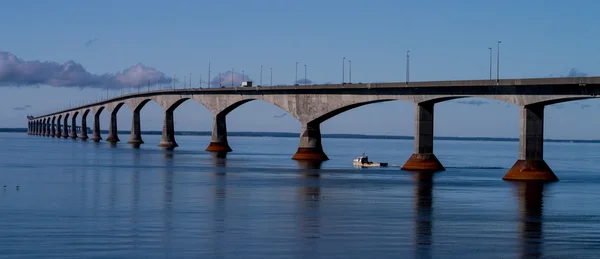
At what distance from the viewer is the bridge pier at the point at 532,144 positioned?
223ft

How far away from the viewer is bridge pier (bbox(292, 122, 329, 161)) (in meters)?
102

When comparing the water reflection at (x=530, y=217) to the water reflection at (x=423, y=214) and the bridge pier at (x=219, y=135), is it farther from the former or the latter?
the bridge pier at (x=219, y=135)

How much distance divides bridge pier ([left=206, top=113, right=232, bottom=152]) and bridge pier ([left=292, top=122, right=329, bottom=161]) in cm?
2639

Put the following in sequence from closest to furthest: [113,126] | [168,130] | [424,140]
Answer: [424,140], [168,130], [113,126]

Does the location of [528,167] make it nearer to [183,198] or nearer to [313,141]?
[183,198]

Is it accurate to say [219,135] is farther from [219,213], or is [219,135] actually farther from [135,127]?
[219,213]

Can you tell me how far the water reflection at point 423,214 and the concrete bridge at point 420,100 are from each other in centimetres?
747

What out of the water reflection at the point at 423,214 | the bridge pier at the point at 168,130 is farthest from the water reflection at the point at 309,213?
the bridge pier at the point at 168,130

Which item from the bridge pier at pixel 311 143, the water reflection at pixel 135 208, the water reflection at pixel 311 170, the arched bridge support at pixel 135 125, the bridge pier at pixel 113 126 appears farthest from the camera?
the bridge pier at pixel 113 126

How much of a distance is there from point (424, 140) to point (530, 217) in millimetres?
36339

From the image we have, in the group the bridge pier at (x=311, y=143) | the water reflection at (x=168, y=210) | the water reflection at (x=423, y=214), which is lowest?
the water reflection at (x=423, y=214)

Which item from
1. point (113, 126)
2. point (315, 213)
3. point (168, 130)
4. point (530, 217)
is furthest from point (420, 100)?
point (113, 126)

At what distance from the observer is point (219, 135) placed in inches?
5128

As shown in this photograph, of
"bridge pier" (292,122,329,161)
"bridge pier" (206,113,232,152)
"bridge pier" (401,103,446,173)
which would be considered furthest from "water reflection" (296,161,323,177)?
"bridge pier" (206,113,232,152)
